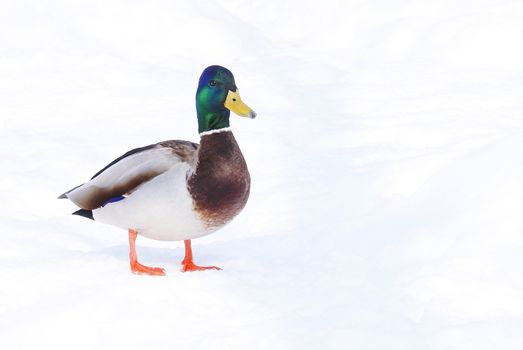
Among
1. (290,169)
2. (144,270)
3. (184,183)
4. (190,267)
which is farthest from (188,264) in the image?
(290,169)

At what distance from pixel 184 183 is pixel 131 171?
303mm

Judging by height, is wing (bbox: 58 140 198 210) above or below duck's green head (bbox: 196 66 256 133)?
below

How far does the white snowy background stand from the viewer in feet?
12.7

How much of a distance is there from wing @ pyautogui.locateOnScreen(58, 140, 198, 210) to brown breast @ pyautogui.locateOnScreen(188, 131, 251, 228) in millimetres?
108

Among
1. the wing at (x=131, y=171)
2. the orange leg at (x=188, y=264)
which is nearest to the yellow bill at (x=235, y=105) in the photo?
the wing at (x=131, y=171)

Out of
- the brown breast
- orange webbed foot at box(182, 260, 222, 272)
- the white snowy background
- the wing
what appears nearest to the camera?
the white snowy background

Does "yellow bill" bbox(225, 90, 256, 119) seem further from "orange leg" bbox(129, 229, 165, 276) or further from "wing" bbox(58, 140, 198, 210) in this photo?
"orange leg" bbox(129, 229, 165, 276)

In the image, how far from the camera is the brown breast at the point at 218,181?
4012mm

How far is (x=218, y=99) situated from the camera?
4.18m

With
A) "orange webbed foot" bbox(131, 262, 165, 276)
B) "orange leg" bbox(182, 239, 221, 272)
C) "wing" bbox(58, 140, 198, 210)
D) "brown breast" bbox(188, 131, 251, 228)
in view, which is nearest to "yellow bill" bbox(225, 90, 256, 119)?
"brown breast" bbox(188, 131, 251, 228)

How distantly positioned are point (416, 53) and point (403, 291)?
574cm

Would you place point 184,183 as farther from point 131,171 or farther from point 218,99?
point 218,99

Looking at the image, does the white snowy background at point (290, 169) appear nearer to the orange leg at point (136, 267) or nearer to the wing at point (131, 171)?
the orange leg at point (136, 267)

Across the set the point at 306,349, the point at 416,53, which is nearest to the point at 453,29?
the point at 416,53
